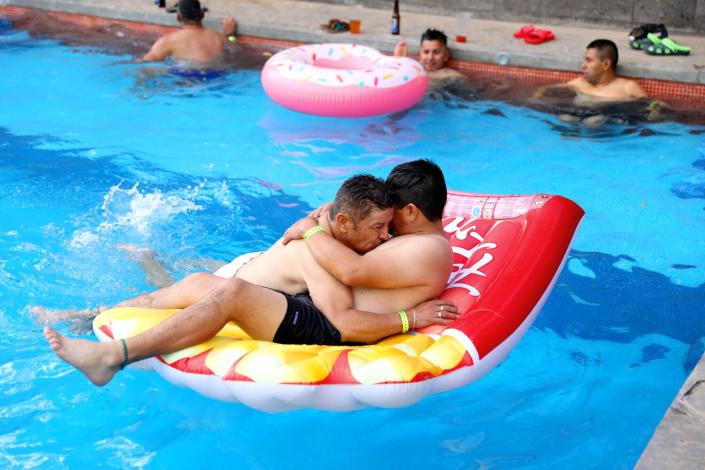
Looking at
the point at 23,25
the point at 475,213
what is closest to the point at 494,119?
the point at 475,213

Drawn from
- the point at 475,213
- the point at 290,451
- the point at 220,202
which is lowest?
the point at 290,451

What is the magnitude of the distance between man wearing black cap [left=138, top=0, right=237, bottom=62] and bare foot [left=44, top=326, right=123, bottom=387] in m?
5.89

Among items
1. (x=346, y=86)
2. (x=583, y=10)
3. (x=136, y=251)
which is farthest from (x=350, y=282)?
(x=583, y=10)

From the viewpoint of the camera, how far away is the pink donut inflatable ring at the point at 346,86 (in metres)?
7.06

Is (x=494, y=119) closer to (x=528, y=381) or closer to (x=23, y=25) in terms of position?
(x=528, y=381)

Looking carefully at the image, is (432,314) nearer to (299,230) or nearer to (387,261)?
(387,261)

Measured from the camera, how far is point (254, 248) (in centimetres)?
566

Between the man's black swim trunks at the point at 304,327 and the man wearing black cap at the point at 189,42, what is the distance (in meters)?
5.68

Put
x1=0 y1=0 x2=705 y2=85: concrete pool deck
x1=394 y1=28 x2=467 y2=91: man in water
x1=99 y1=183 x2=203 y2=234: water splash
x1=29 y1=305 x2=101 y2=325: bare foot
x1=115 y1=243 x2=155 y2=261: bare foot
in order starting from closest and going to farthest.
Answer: x1=29 y1=305 x2=101 y2=325: bare foot → x1=115 y1=243 x2=155 y2=261: bare foot → x1=99 y1=183 x2=203 y2=234: water splash → x1=0 y1=0 x2=705 y2=85: concrete pool deck → x1=394 y1=28 x2=467 y2=91: man in water

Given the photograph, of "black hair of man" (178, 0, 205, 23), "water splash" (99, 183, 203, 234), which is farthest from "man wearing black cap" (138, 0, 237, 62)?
"water splash" (99, 183, 203, 234)

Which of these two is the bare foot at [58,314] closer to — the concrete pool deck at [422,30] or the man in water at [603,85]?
the man in water at [603,85]

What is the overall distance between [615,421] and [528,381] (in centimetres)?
47

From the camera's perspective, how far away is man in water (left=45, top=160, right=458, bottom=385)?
11.6 ft

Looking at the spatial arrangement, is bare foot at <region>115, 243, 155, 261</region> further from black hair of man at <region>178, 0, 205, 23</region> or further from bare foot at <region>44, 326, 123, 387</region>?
black hair of man at <region>178, 0, 205, 23</region>
